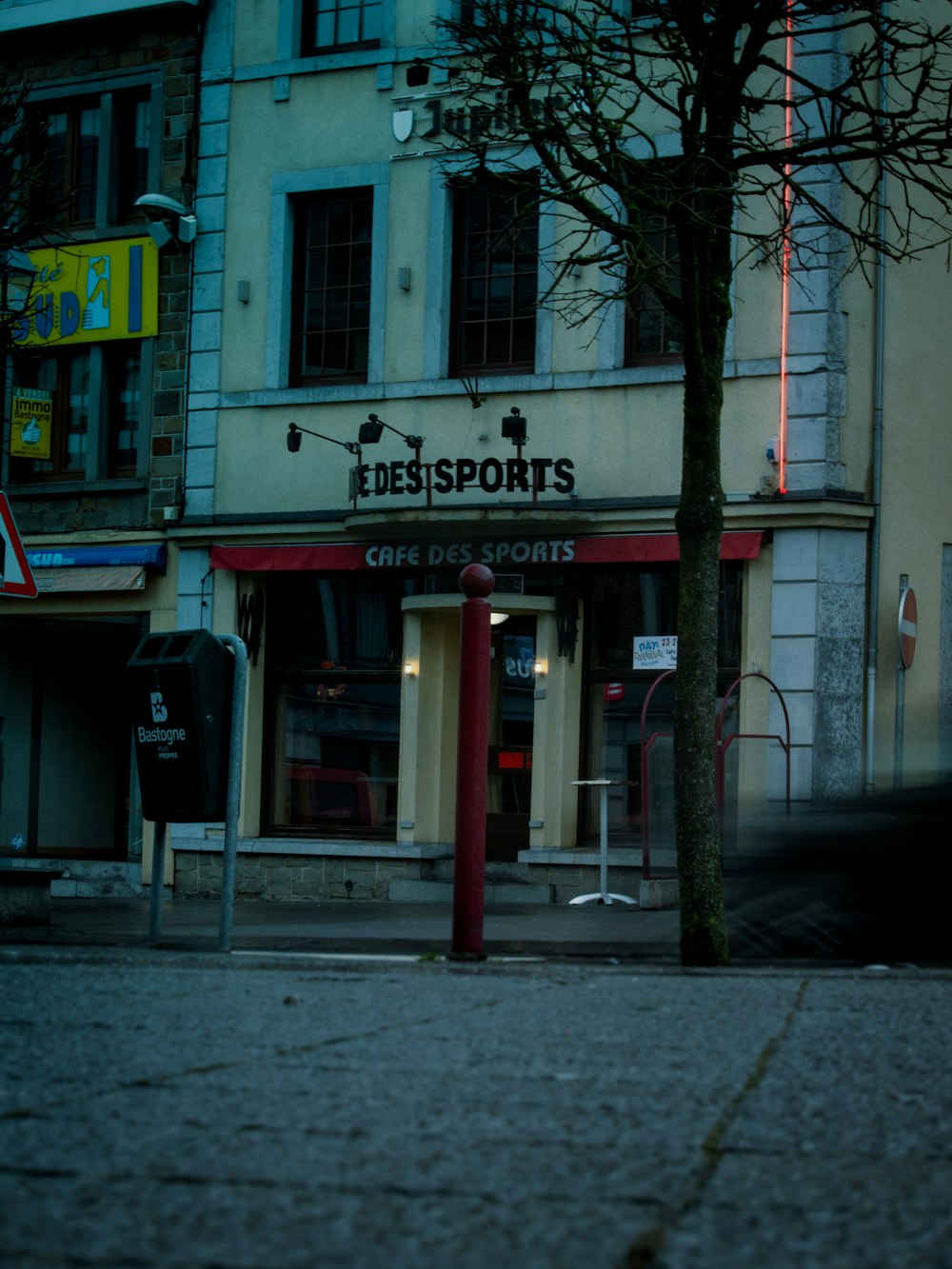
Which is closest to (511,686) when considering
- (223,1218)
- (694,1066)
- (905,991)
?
(905,991)

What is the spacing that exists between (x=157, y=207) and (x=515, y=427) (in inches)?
177

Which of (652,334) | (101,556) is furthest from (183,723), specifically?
(101,556)

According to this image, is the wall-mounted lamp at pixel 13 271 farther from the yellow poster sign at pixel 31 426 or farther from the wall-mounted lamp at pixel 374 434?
the wall-mounted lamp at pixel 374 434

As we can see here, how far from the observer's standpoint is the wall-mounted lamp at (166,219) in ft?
58.3

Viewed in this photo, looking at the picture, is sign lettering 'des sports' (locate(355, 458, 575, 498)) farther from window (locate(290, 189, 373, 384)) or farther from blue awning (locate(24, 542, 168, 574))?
blue awning (locate(24, 542, 168, 574))

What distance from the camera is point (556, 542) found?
16.2 m

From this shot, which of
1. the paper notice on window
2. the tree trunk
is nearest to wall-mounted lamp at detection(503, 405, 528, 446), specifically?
the paper notice on window

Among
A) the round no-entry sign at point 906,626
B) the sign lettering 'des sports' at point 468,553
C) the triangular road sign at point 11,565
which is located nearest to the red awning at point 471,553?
the sign lettering 'des sports' at point 468,553

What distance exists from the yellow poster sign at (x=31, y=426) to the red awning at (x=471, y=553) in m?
2.74

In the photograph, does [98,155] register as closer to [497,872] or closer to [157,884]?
[497,872]

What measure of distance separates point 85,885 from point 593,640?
597 centimetres

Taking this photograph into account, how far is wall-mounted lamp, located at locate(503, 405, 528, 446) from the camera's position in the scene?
16.1 m

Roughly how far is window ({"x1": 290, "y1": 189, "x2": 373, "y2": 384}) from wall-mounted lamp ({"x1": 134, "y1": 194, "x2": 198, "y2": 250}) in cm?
111

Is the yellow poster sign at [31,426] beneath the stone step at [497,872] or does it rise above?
above
